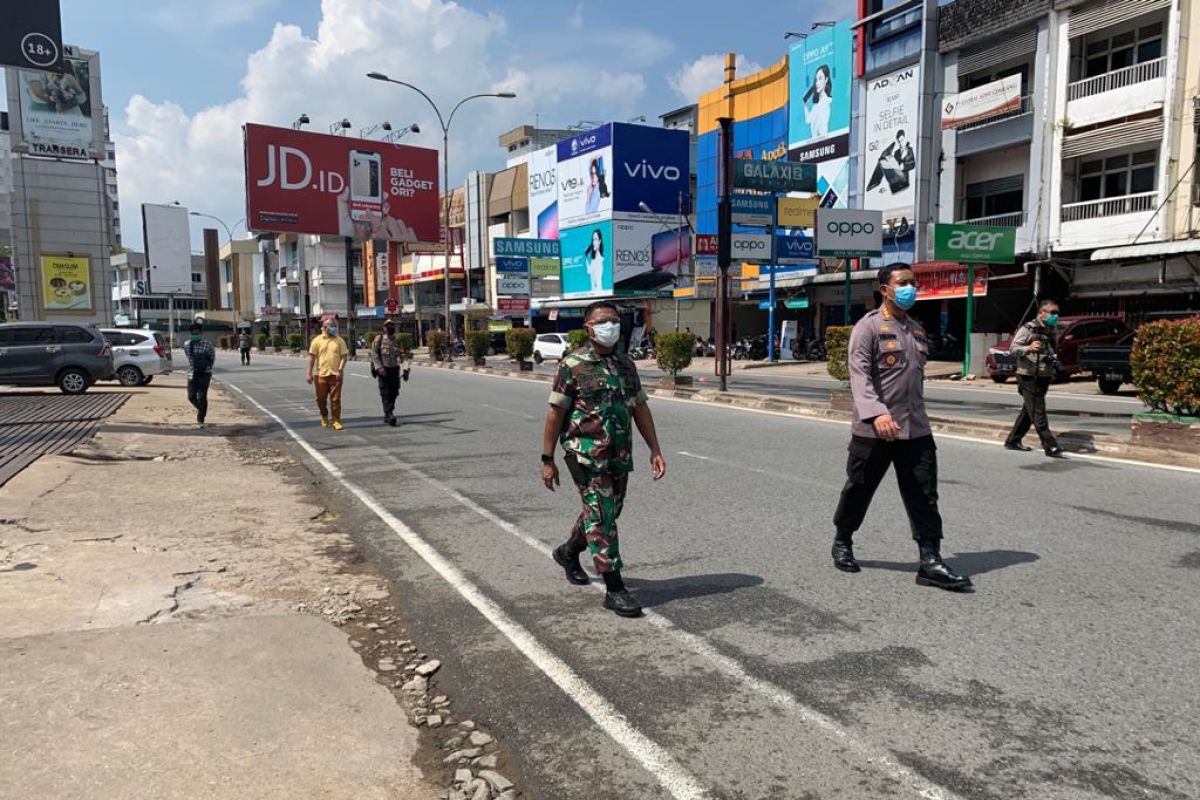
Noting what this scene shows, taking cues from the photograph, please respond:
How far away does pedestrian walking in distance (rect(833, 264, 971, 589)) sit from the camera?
16.4ft

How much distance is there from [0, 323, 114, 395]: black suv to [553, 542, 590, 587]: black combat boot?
18521 millimetres

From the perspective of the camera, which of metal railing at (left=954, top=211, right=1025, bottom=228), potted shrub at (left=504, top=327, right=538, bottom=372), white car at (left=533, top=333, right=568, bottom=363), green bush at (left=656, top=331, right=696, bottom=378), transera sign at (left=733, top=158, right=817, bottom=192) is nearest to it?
green bush at (left=656, top=331, right=696, bottom=378)

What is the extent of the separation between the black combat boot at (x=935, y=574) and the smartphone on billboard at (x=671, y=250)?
4862 centimetres

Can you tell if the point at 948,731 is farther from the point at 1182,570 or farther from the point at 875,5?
the point at 875,5

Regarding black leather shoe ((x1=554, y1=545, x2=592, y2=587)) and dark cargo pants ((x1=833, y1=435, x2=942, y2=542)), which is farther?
black leather shoe ((x1=554, y1=545, x2=592, y2=587))

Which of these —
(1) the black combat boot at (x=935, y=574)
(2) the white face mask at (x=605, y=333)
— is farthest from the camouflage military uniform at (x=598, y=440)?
(1) the black combat boot at (x=935, y=574)

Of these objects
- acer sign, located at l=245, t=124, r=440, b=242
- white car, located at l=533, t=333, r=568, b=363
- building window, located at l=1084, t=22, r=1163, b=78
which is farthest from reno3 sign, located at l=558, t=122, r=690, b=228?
building window, located at l=1084, t=22, r=1163, b=78

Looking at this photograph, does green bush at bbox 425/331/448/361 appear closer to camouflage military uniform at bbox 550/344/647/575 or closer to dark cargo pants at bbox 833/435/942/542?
dark cargo pants at bbox 833/435/942/542

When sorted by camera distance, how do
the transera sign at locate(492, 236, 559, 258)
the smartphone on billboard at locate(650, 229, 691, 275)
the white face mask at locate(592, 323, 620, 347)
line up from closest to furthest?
1. the white face mask at locate(592, 323, 620, 347)
2. the transera sign at locate(492, 236, 559, 258)
3. the smartphone on billboard at locate(650, 229, 691, 275)

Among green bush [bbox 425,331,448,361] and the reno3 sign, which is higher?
the reno3 sign

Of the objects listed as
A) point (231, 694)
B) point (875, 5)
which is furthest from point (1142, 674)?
point (875, 5)

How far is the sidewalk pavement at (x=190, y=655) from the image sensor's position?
3000 millimetres

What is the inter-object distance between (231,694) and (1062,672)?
3.63m

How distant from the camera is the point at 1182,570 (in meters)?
5.24
